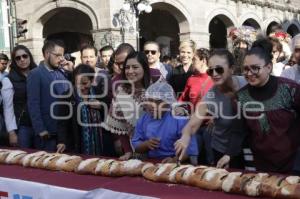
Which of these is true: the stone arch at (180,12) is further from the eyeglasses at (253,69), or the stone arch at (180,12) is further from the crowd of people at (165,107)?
the eyeglasses at (253,69)

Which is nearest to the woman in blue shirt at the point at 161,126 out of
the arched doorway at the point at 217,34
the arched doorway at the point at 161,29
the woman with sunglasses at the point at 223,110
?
the woman with sunglasses at the point at 223,110

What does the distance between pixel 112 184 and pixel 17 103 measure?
7.67 feet

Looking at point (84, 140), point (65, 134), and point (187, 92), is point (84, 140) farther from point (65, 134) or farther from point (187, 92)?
point (187, 92)

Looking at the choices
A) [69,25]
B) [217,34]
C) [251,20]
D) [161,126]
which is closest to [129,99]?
[161,126]

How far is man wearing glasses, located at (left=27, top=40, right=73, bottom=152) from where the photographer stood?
4.13m

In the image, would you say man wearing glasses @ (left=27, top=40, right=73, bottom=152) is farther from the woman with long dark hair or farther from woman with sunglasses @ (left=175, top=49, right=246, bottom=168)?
woman with sunglasses @ (left=175, top=49, right=246, bottom=168)

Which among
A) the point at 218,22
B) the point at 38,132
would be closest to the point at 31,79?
the point at 38,132

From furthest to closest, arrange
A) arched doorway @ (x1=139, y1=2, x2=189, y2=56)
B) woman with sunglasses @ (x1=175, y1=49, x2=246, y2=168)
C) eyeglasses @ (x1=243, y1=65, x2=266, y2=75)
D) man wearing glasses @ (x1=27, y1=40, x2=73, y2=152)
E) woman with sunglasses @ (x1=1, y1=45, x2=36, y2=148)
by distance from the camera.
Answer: arched doorway @ (x1=139, y1=2, x2=189, y2=56) < woman with sunglasses @ (x1=1, y1=45, x2=36, y2=148) < man wearing glasses @ (x1=27, y1=40, x2=73, y2=152) < woman with sunglasses @ (x1=175, y1=49, x2=246, y2=168) < eyeglasses @ (x1=243, y1=65, x2=266, y2=75)

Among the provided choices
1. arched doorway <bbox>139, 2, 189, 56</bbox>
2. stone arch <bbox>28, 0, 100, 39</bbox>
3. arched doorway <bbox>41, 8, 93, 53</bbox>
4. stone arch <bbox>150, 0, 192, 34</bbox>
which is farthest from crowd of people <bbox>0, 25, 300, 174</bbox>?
arched doorway <bbox>139, 2, 189, 56</bbox>

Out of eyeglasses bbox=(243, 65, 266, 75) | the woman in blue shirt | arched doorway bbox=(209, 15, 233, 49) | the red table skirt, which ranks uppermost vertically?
arched doorway bbox=(209, 15, 233, 49)

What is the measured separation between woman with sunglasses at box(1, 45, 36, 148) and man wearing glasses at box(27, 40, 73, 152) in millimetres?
183

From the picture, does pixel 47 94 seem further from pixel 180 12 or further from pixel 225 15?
pixel 225 15

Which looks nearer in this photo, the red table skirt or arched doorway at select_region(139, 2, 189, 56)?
the red table skirt

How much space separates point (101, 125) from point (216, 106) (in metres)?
1.21
